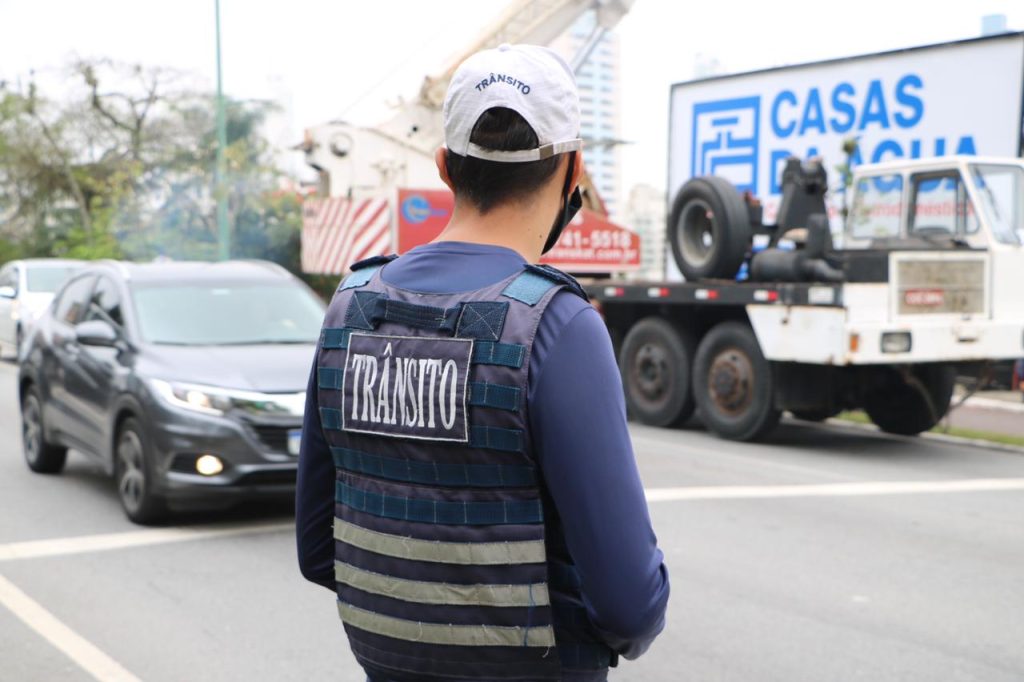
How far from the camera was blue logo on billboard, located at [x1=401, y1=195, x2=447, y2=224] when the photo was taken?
1989 centimetres

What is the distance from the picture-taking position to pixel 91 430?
819 centimetres

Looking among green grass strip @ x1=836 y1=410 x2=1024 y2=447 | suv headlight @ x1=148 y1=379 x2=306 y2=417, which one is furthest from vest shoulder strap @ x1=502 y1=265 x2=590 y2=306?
green grass strip @ x1=836 y1=410 x2=1024 y2=447

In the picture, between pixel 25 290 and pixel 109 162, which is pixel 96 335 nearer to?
pixel 25 290

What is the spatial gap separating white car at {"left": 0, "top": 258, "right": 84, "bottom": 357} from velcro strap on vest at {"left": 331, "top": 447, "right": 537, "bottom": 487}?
17.4 metres

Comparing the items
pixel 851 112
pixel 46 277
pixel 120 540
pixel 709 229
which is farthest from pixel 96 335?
pixel 851 112

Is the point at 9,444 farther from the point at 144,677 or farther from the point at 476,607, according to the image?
the point at 476,607

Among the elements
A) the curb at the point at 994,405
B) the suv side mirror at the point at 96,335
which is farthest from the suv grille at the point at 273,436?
the curb at the point at 994,405

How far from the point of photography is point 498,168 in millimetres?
1973

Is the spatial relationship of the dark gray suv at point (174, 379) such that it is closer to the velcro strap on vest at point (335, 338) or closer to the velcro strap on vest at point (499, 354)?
the velcro strap on vest at point (335, 338)

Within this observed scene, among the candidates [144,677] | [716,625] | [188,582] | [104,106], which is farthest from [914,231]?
[104,106]

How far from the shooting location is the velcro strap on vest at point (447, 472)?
6.14ft

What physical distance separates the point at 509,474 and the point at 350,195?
19.1m

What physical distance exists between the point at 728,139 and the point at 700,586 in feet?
50.1

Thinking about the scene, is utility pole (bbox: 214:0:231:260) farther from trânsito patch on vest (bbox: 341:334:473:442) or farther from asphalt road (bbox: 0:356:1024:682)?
trânsito patch on vest (bbox: 341:334:473:442)
